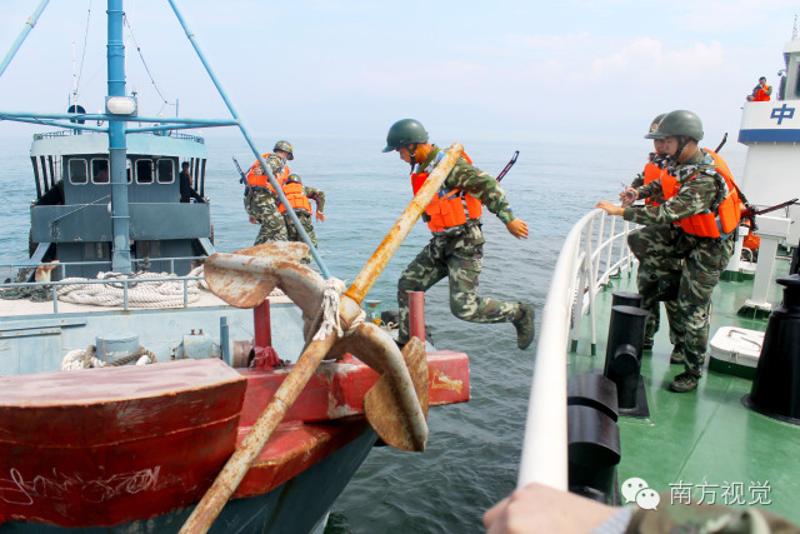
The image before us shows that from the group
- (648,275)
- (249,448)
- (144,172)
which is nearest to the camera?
(249,448)

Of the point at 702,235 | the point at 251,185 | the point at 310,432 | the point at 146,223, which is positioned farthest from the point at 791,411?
the point at 146,223

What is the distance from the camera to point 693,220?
16.0 ft

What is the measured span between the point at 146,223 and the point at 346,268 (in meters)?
8.67

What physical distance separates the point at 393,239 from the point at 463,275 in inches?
81.6

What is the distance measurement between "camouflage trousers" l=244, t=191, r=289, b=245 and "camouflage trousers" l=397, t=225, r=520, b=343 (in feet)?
17.6

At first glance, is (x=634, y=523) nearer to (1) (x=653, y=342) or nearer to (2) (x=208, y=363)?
(2) (x=208, y=363)

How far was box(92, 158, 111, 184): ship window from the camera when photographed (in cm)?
1291

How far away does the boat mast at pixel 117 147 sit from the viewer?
8664mm

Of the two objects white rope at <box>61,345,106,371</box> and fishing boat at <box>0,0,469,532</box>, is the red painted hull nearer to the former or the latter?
fishing boat at <box>0,0,469,532</box>

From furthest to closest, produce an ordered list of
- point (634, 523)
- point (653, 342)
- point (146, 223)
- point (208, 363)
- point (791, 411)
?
1. point (146, 223)
2. point (653, 342)
3. point (791, 411)
4. point (208, 363)
5. point (634, 523)

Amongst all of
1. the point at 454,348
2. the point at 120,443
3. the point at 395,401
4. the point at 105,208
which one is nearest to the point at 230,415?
the point at 120,443

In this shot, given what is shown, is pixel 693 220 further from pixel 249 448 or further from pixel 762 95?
pixel 762 95

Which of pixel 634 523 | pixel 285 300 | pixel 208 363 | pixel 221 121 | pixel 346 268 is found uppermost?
pixel 221 121

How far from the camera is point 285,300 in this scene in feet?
27.5
